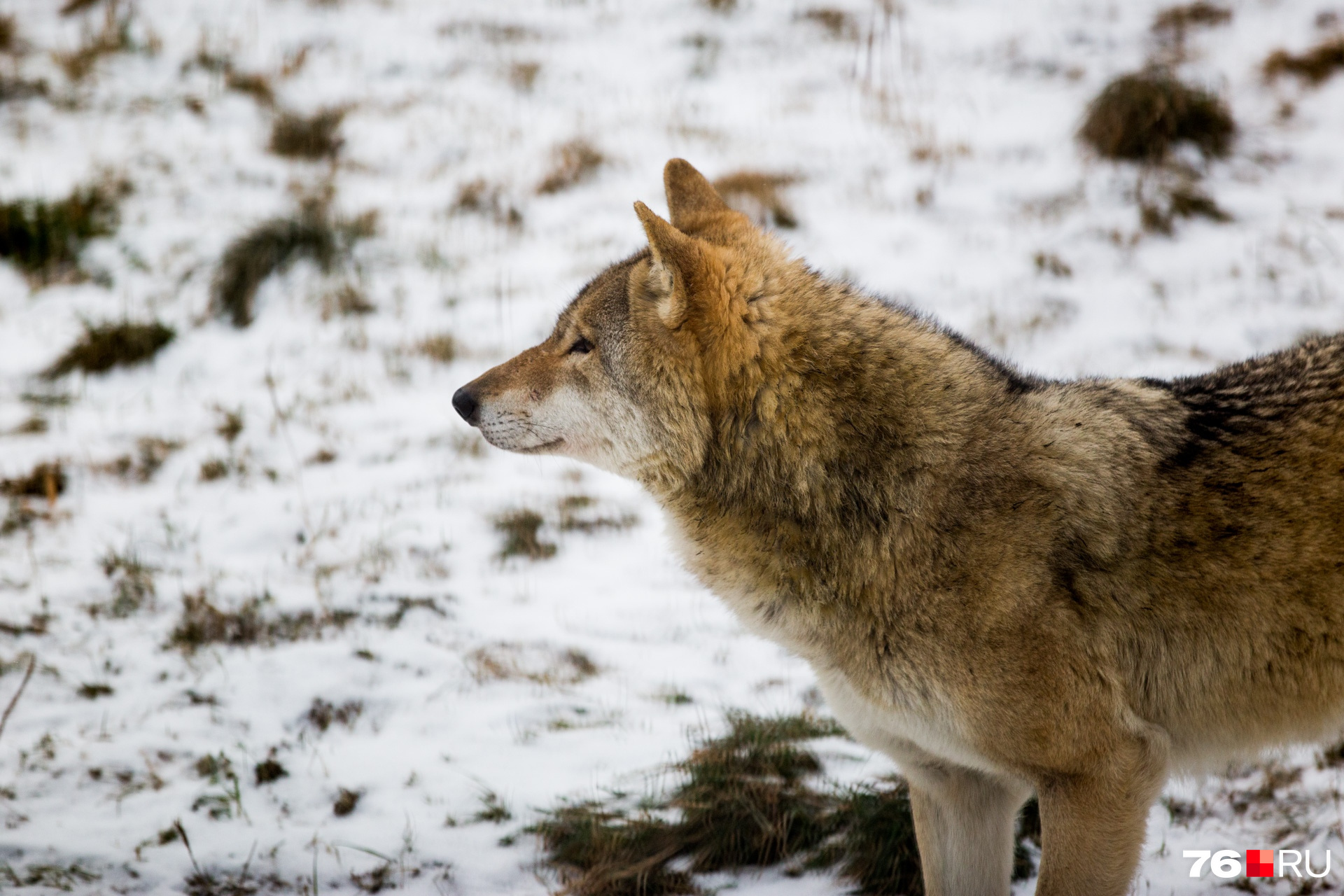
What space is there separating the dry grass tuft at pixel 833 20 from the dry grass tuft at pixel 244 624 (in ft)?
26.2

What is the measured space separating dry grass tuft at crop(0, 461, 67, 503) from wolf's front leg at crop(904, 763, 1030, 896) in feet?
16.2

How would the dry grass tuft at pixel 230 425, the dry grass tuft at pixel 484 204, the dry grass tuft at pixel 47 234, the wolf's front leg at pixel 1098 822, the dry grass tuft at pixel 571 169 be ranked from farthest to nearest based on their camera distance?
the dry grass tuft at pixel 571 169 < the dry grass tuft at pixel 484 204 < the dry grass tuft at pixel 47 234 < the dry grass tuft at pixel 230 425 < the wolf's front leg at pixel 1098 822

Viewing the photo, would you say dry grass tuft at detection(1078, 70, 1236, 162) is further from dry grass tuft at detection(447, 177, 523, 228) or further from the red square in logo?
the red square in logo

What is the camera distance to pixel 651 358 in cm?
297

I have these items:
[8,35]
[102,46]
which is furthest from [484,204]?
[8,35]

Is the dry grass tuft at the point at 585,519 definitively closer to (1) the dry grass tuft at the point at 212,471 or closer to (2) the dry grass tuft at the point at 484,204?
(1) the dry grass tuft at the point at 212,471

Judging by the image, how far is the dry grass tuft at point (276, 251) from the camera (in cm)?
732

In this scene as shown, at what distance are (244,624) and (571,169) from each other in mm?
5389

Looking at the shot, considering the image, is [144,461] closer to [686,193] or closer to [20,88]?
[686,193]

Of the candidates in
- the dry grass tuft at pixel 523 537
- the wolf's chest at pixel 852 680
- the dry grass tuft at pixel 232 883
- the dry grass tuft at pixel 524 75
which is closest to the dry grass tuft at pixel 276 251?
the dry grass tuft at pixel 524 75

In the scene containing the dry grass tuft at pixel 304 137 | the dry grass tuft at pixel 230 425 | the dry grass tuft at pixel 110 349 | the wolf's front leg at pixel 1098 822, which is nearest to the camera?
the wolf's front leg at pixel 1098 822

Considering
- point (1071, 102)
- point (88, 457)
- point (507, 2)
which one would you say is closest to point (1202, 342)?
point (1071, 102)

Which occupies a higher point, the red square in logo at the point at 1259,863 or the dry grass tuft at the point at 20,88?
the dry grass tuft at the point at 20,88

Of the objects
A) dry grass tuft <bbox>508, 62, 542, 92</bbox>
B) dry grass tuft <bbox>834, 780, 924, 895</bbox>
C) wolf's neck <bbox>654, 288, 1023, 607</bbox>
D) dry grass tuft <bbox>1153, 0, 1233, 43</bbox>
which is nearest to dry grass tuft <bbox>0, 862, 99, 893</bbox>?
wolf's neck <bbox>654, 288, 1023, 607</bbox>
